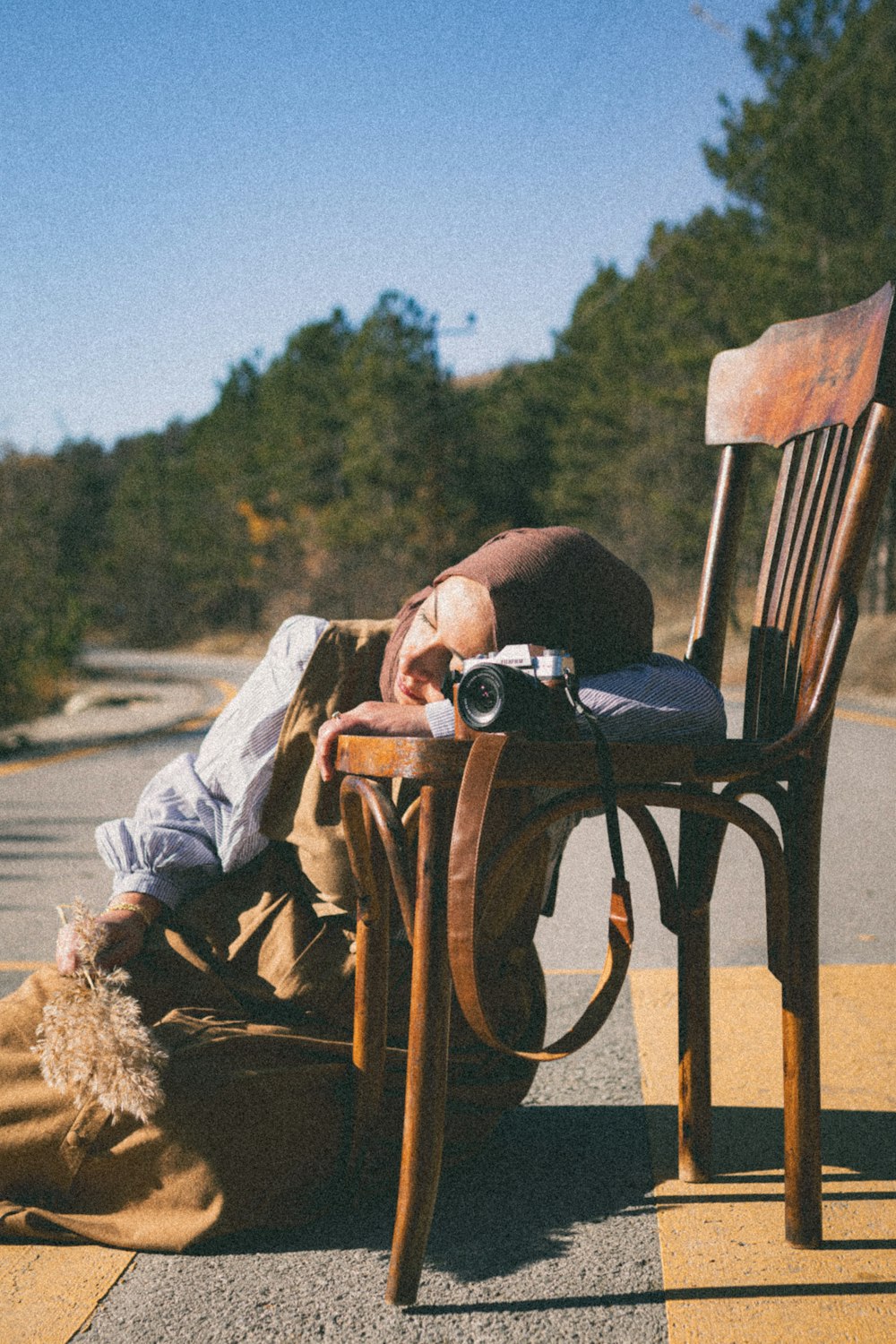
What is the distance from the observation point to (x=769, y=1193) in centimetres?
238

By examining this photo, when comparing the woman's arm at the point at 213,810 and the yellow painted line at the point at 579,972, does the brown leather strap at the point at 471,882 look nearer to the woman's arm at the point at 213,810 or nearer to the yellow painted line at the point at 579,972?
the woman's arm at the point at 213,810

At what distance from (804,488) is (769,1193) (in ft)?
4.24

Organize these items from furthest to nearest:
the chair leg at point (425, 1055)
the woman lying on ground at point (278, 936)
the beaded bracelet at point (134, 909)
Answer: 1. the beaded bracelet at point (134, 909)
2. the woman lying on ground at point (278, 936)
3. the chair leg at point (425, 1055)

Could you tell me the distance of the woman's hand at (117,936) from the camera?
2.34 m

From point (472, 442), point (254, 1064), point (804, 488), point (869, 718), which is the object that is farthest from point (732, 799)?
point (472, 442)

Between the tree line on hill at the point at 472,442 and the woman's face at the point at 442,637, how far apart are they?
14.1 m

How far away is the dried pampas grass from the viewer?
213cm

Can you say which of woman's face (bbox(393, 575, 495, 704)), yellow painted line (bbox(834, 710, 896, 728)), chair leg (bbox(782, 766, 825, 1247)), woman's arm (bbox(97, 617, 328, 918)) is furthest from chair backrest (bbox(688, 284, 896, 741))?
yellow painted line (bbox(834, 710, 896, 728))

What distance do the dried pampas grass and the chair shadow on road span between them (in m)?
0.31

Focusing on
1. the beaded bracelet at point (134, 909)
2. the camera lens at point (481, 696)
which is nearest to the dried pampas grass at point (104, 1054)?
the beaded bracelet at point (134, 909)

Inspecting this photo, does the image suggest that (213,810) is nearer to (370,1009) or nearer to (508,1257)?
(370,1009)

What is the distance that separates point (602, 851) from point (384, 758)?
4966 millimetres

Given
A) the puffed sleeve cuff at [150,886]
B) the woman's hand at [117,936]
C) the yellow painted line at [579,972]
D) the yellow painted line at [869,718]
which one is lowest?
the yellow painted line at [869,718]

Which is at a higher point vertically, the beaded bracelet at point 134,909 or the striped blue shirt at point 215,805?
the striped blue shirt at point 215,805
